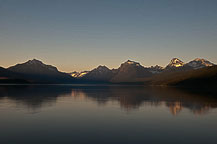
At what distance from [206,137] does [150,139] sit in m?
6.06

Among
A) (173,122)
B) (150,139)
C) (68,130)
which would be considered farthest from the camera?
(173,122)

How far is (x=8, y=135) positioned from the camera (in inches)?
813

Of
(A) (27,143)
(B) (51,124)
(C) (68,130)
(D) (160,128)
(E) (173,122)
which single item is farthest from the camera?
(E) (173,122)

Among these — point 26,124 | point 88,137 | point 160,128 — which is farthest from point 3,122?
point 160,128

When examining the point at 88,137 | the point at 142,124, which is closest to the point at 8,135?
the point at 88,137

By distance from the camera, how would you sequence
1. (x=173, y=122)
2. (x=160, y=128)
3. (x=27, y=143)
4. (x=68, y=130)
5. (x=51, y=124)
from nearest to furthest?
(x=27, y=143) → (x=68, y=130) → (x=160, y=128) → (x=51, y=124) → (x=173, y=122)

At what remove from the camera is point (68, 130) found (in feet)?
76.6

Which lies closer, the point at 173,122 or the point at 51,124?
the point at 51,124

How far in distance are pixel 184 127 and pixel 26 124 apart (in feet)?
66.0

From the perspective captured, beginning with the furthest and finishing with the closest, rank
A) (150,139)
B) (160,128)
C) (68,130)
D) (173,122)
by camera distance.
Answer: (173,122) → (160,128) → (68,130) → (150,139)

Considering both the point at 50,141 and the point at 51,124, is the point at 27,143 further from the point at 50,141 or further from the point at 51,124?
the point at 51,124

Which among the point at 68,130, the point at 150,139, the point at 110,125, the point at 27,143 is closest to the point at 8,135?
the point at 27,143

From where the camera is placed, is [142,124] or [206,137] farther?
[142,124]

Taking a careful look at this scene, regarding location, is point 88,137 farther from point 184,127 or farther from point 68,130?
point 184,127
